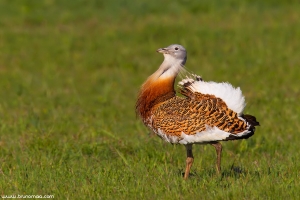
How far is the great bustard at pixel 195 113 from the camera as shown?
545 centimetres

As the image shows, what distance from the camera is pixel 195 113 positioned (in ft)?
18.3

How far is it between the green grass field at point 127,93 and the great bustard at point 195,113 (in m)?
0.34

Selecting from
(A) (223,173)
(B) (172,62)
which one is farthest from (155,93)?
(A) (223,173)

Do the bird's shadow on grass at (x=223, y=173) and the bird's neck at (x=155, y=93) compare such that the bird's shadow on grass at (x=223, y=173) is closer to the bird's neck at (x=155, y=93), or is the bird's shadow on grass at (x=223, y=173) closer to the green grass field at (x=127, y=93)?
the green grass field at (x=127, y=93)

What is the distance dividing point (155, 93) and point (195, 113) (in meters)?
0.51

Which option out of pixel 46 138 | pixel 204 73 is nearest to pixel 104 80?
pixel 204 73

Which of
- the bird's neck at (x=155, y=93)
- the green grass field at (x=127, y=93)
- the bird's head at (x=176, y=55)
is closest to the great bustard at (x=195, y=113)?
the bird's neck at (x=155, y=93)

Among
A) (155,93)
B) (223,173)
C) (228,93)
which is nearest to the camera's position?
(228,93)

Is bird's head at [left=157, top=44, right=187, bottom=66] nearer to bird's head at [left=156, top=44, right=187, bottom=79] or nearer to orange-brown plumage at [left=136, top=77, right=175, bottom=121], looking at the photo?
bird's head at [left=156, top=44, right=187, bottom=79]

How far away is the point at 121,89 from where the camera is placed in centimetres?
1067

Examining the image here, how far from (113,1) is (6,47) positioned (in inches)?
151

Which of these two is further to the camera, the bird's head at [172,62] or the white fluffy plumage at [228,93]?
the bird's head at [172,62]

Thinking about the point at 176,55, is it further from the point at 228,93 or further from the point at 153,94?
the point at 228,93

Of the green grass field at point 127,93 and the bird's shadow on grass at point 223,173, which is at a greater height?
the green grass field at point 127,93
